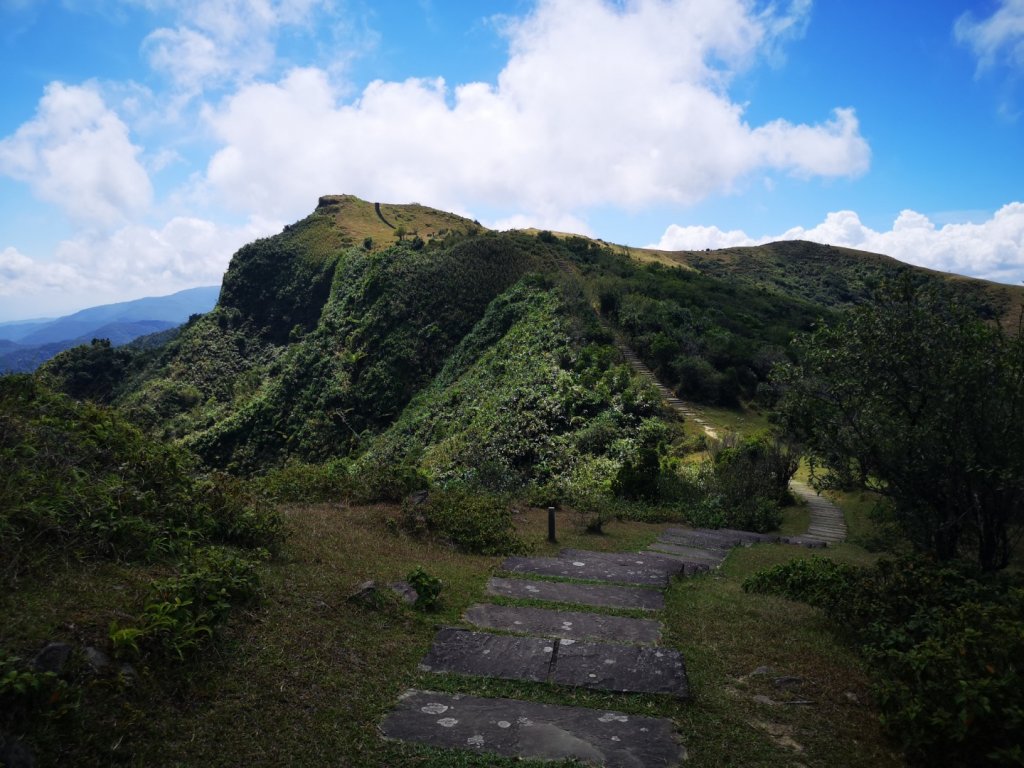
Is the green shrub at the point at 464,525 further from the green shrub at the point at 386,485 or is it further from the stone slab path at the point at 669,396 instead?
the stone slab path at the point at 669,396

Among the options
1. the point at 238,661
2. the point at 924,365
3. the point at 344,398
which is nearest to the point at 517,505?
the point at 924,365

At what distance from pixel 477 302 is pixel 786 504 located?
3114 cm

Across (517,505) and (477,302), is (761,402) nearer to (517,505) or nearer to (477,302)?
(517,505)

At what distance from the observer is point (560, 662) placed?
18.5 ft

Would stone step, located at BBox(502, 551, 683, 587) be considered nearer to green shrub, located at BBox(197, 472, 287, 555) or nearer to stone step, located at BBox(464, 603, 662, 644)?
stone step, located at BBox(464, 603, 662, 644)

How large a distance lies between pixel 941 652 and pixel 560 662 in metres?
2.97

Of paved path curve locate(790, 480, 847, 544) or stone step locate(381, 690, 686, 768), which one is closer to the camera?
stone step locate(381, 690, 686, 768)

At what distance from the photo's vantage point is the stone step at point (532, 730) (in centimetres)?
423

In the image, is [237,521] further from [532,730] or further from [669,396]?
[669,396]

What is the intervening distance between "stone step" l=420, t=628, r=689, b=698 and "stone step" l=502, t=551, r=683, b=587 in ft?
9.07

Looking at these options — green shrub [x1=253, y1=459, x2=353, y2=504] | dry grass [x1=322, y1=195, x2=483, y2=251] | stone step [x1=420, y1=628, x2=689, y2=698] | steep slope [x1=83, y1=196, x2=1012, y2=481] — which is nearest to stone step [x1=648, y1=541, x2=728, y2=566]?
steep slope [x1=83, y1=196, x2=1012, y2=481]

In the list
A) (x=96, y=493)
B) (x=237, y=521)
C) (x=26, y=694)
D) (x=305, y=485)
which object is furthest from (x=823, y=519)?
(x=26, y=694)

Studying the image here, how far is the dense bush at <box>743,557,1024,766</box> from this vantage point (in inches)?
154

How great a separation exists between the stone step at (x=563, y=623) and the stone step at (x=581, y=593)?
1.51 feet
